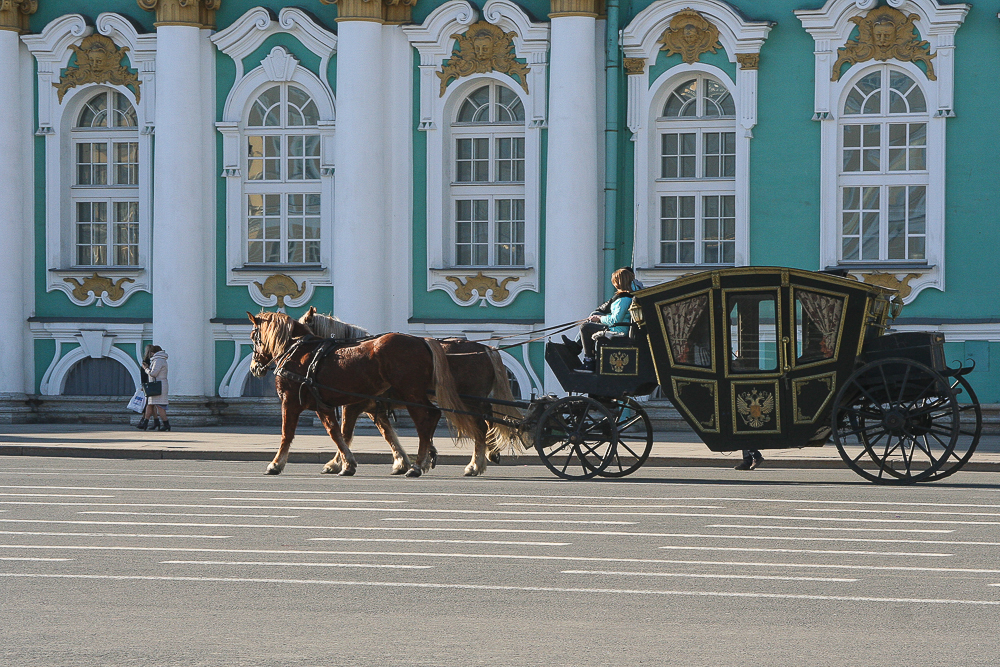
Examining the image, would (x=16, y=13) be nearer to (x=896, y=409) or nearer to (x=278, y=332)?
(x=278, y=332)

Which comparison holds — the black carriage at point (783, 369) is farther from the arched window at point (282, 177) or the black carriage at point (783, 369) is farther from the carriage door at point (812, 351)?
the arched window at point (282, 177)

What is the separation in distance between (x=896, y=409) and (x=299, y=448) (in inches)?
320

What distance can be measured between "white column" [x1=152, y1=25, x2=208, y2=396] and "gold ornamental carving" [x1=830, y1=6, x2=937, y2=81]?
9.76 m

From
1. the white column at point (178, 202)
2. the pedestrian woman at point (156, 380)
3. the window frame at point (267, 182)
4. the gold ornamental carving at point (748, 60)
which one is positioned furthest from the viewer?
the window frame at point (267, 182)

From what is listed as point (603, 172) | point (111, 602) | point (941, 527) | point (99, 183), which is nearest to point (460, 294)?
point (603, 172)

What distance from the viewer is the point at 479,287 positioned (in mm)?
23125

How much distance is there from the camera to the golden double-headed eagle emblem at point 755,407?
1408 cm

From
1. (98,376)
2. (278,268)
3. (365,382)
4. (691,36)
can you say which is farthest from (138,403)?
(691,36)

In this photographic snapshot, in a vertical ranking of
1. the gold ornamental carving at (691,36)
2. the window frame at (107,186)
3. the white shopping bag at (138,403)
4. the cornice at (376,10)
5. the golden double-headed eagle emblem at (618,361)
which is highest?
the cornice at (376,10)

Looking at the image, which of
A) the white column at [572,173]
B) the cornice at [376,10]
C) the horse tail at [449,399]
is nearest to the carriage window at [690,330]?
the horse tail at [449,399]

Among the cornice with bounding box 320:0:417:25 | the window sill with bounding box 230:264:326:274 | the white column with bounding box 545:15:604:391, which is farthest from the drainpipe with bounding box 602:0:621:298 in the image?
the window sill with bounding box 230:264:326:274

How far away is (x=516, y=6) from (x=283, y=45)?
152 inches

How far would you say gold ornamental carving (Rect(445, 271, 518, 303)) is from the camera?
23.0 meters

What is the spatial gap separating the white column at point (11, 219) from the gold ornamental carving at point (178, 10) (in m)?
2.44
